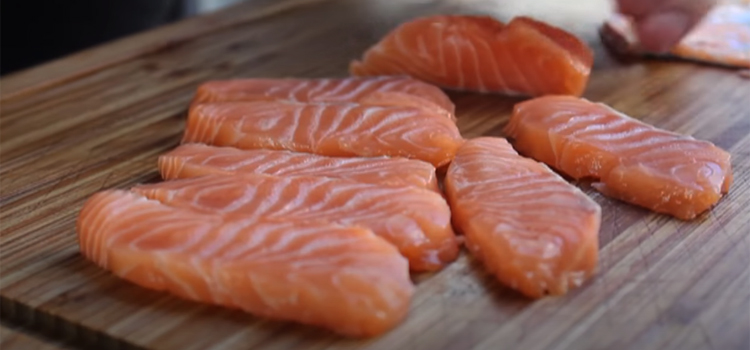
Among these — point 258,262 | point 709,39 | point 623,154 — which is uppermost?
point 258,262

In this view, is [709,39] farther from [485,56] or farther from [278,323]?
[278,323]

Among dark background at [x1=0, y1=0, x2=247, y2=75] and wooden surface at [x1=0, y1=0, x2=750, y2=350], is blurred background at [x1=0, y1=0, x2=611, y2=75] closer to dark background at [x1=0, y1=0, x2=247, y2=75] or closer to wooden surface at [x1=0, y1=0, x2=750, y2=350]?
dark background at [x1=0, y1=0, x2=247, y2=75]

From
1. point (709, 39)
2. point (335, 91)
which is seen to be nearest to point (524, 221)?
point (335, 91)

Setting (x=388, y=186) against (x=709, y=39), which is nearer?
(x=388, y=186)

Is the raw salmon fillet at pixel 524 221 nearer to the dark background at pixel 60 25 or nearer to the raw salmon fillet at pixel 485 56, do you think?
the raw salmon fillet at pixel 485 56

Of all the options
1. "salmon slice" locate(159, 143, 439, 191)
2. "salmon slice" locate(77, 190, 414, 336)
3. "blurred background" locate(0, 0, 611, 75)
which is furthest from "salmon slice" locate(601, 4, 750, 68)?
"salmon slice" locate(77, 190, 414, 336)

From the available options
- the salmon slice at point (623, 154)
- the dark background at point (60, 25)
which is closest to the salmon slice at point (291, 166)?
the salmon slice at point (623, 154)

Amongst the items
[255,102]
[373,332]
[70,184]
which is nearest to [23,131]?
[70,184]

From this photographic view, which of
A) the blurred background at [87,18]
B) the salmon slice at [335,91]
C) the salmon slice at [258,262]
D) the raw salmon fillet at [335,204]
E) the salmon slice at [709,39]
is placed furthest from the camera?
the blurred background at [87,18]
